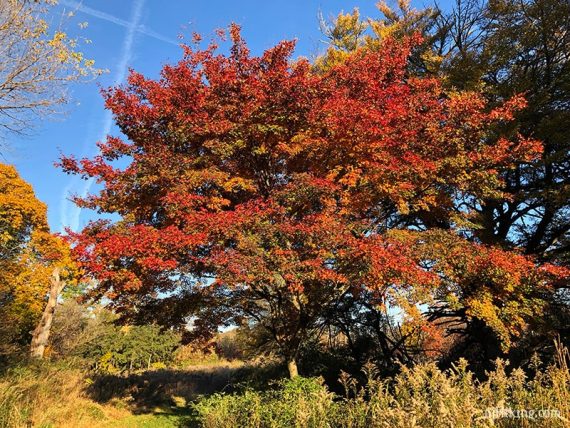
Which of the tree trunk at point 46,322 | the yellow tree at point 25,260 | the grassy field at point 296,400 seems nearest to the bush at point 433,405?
the grassy field at point 296,400

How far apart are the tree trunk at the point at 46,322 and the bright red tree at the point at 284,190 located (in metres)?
12.9

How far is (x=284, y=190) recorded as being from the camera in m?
8.12

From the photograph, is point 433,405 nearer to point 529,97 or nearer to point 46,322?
point 529,97

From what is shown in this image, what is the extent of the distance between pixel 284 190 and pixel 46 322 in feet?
59.2

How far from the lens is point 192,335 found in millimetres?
11172

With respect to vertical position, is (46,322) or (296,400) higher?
(46,322)

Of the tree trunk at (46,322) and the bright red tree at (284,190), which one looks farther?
the tree trunk at (46,322)

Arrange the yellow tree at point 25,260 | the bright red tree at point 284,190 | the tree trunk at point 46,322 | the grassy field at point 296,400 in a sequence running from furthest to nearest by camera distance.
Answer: the yellow tree at point 25,260, the tree trunk at point 46,322, the bright red tree at point 284,190, the grassy field at point 296,400

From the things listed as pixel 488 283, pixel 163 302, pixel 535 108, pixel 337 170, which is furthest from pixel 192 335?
pixel 535 108

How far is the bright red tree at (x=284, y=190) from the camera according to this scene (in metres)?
7.55

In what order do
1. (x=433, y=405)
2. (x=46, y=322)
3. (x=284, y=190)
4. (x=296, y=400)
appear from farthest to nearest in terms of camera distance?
1. (x=46, y=322)
2. (x=284, y=190)
3. (x=296, y=400)
4. (x=433, y=405)

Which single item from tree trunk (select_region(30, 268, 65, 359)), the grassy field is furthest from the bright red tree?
tree trunk (select_region(30, 268, 65, 359))

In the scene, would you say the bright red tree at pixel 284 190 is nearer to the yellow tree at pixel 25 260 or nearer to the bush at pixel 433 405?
the bush at pixel 433 405

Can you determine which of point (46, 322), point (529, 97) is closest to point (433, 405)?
point (529, 97)
